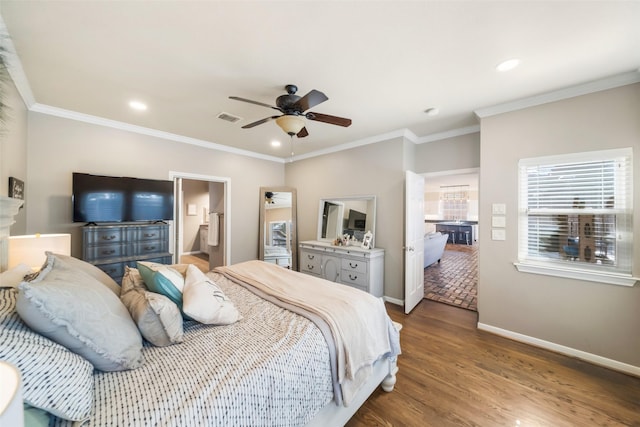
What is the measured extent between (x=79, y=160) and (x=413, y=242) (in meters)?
4.59

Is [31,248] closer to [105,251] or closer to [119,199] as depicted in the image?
[105,251]

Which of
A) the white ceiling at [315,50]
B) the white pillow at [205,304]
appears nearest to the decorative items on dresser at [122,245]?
the white ceiling at [315,50]

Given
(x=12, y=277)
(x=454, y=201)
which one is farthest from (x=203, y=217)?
(x=454, y=201)

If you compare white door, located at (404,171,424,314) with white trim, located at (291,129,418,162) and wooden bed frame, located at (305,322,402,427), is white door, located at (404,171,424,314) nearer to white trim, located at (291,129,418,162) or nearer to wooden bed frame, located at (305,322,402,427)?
white trim, located at (291,129,418,162)

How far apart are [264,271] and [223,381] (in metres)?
1.43

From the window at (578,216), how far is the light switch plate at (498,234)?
0.46 ft

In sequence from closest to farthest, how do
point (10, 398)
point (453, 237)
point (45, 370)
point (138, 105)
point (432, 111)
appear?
point (10, 398) < point (45, 370) < point (138, 105) < point (432, 111) < point (453, 237)

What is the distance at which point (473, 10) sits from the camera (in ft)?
4.73

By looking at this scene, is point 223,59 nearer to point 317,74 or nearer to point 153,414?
point 317,74

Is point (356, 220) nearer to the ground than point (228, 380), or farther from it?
farther from it

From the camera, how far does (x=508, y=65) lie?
195 cm

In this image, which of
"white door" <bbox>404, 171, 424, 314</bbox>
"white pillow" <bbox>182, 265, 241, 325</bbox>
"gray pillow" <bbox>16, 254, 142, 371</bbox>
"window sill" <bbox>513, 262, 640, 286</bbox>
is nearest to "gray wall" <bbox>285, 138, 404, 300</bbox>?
"white door" <bbox>404, 171, 424, 314</bbox>

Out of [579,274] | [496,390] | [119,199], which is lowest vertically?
[496,390]

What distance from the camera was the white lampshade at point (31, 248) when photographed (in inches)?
69.9
